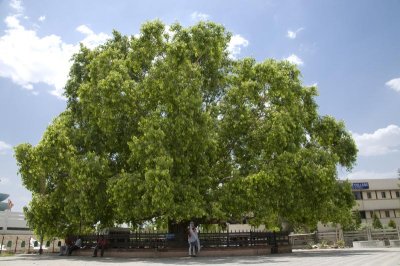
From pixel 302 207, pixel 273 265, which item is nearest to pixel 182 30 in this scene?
pixel 302 207

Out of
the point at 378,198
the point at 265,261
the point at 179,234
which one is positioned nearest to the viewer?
the point at 265,261

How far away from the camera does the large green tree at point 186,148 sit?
2192 centimetres

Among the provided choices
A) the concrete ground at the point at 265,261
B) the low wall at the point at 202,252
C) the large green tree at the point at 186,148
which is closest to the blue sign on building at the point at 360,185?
the large green tree at the point at 186,148

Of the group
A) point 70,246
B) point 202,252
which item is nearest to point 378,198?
point 202,252

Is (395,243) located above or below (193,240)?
below

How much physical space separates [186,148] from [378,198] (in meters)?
54.6

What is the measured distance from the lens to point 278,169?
22.6 metres

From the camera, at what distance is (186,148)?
22.5m

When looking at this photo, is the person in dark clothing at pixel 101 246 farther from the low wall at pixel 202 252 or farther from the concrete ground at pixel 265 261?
the concrete ground at pixel 265 261

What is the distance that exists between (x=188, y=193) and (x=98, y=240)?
25.8ft

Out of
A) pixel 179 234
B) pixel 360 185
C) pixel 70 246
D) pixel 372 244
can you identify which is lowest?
pixel 372 244

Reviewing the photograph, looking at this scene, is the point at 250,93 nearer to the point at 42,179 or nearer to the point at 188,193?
the point at 188,193

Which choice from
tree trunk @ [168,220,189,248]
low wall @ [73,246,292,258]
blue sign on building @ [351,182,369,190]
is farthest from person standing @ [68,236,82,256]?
blue sign on building @ [351,182,369,190]

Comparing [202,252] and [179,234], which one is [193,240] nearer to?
[202,252]
